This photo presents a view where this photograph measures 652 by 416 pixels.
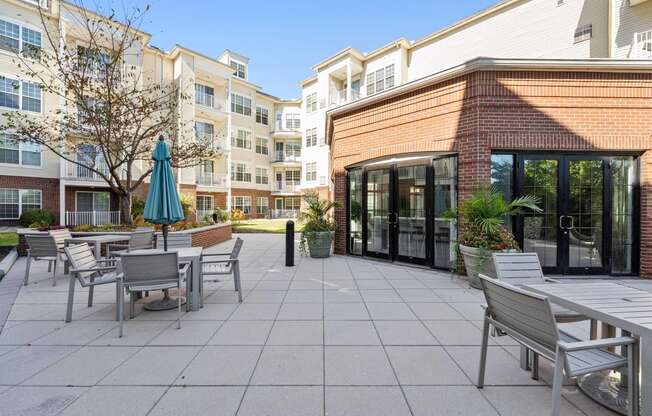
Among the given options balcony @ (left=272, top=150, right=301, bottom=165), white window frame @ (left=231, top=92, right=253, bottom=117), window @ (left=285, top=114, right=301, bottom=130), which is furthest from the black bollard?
window @ (left=285, top=114, right=301, bottom=130)

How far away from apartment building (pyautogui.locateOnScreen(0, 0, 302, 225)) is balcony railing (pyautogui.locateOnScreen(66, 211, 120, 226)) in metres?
0.06

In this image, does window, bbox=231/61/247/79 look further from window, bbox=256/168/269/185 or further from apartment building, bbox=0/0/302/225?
window, bbox=256/168/269/185

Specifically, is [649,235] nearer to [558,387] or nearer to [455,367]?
[455,367]

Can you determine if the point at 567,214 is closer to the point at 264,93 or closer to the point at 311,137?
the point at 311,137

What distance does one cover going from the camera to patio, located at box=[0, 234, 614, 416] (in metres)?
2.47

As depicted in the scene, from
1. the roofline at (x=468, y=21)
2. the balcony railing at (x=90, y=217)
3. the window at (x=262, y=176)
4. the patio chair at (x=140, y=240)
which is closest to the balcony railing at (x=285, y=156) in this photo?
the window at (x=262, y=176)

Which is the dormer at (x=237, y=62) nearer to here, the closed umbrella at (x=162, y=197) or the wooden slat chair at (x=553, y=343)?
the closed umbrella at (x=162, y=197)

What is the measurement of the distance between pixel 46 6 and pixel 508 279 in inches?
1029

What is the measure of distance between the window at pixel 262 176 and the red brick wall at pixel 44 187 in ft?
55.2

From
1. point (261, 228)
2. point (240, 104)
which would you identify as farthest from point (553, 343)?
point (240, 104)

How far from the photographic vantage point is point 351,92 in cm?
2412

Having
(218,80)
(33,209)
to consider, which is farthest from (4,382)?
(218,80)

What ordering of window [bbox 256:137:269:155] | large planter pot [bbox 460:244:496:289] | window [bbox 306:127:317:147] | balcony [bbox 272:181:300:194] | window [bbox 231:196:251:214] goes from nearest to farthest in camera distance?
large planter pot [bbox 460:244:496:289], window [bbox 306:127:317:147], window [bbox 231:196:251:214], window [bbox 256:137:269:155], balcony [bbox 272:181:300:194]

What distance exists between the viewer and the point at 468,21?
1689 cm
